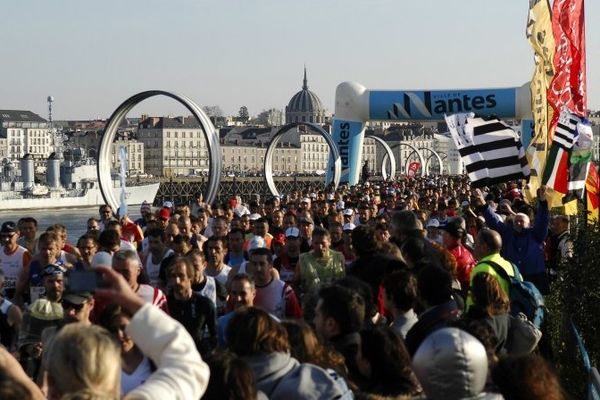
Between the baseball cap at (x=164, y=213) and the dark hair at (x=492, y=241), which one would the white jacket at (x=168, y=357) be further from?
the baseball cap at (x=164, y=213)

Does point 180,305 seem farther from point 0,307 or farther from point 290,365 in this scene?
point 290,365

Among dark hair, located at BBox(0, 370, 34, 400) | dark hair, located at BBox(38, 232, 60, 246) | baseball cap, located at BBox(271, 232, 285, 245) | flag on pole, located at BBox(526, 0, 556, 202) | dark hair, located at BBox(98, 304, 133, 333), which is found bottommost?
baseball cap, located at BBox(271, 232, 285, 245)

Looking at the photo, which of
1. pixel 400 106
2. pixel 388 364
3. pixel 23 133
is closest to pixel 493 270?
pixel 388 364

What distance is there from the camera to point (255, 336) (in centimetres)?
459

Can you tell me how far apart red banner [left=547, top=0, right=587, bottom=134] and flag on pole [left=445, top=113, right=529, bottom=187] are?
0.63m

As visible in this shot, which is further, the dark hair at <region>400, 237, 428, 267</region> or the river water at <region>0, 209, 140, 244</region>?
the river water at <region>0, 209, 140, 244</region>

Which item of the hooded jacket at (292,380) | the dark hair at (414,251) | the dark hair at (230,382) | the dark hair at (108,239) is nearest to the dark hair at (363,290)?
the hooded jacket at (292,380)

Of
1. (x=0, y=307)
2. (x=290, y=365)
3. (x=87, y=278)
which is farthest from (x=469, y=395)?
(x=0, y=307)

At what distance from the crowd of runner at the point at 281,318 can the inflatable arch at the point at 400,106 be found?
77.1 ft

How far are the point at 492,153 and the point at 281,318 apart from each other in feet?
22.4

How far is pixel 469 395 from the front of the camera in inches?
156

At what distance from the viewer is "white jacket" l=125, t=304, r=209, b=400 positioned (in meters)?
3.53

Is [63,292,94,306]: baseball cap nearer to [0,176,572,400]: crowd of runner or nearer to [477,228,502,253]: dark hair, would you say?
[0,176,572,400]: crowd of runner

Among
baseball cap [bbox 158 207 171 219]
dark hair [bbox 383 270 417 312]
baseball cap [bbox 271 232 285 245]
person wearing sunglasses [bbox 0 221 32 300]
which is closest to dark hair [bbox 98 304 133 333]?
dark hair [bbox 383 270 417 312]
